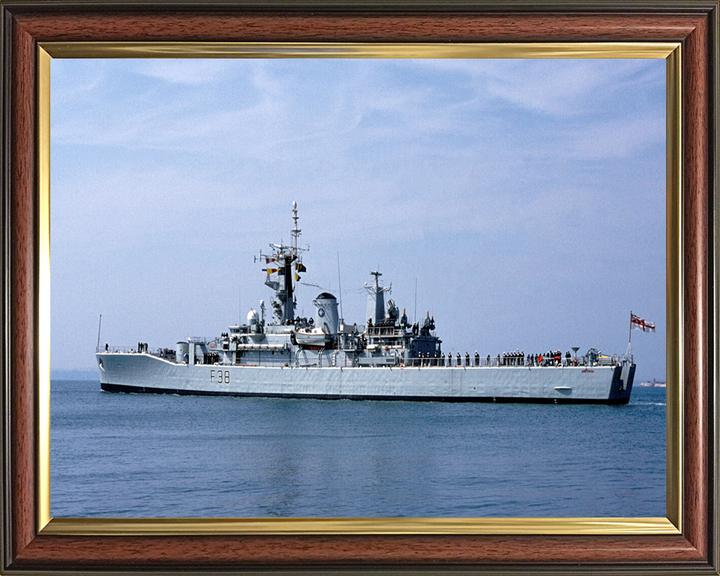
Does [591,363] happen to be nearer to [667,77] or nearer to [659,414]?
[659,414]

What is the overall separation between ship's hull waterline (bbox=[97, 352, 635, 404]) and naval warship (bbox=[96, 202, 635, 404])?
0.05 meters

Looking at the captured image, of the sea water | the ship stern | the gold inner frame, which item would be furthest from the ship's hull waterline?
the gold inner frame

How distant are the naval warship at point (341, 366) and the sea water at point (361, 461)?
4.35 feet

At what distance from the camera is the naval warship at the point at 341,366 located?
34.9 m

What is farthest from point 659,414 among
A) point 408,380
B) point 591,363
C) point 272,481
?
point 272,481

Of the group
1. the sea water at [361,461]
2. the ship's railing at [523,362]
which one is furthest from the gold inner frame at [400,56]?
the ship's railing at [523,362]

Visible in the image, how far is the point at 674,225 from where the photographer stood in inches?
178

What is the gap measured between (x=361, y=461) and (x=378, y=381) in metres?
20.5

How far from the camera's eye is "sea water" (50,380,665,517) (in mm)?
10758

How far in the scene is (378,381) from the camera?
1507 inches

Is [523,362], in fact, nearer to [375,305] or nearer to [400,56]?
[375,305]

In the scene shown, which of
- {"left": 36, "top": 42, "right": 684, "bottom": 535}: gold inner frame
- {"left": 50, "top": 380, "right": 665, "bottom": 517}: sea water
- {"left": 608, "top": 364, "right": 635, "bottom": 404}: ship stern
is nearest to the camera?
{"left": 36, "top": 42, "right": 684, "bottom": 535}: gold inner frame

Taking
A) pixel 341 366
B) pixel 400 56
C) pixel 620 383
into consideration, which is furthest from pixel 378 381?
pixel 400 56

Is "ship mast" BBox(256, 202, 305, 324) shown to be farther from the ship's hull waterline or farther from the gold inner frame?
the gold inner frame
